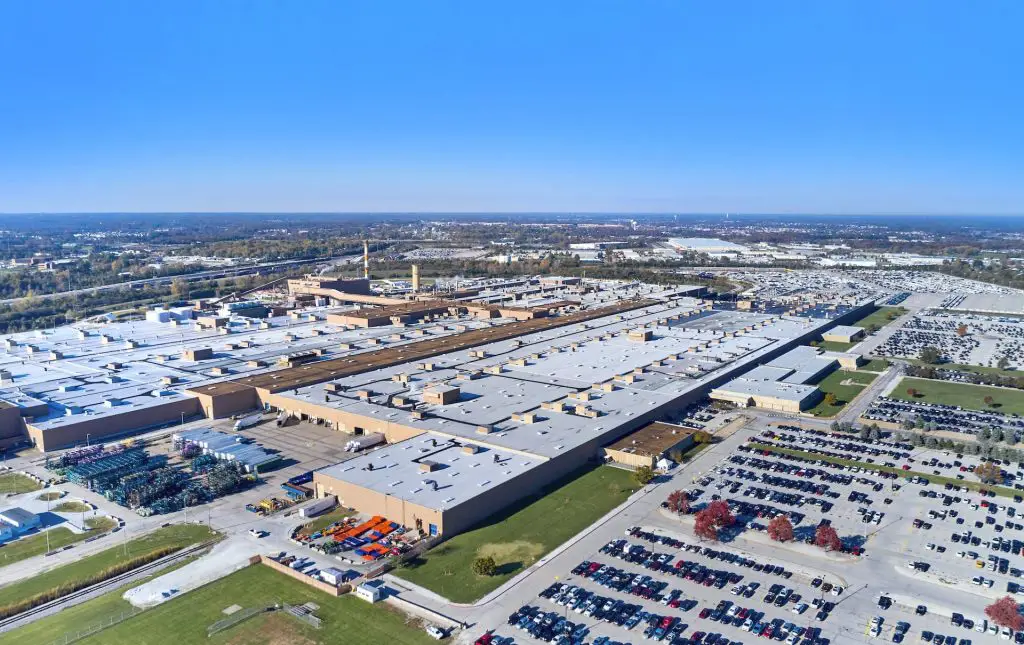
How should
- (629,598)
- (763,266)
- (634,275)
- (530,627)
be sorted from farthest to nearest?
(763,266) → (634,275) → (629,598) → (530,627)

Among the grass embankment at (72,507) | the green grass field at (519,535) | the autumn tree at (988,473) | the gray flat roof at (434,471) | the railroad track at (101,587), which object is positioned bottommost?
the railroad track at (101,587)

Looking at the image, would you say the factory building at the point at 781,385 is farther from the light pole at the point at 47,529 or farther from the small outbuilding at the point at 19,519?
the small outbuilding at the point at 19,519

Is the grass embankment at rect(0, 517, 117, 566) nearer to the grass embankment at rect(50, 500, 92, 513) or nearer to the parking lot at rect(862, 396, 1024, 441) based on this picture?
the grass embankment at rect(50, 500, 92, 513)

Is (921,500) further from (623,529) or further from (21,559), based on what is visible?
(21,559)

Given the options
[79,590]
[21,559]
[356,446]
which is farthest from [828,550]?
[21,559]

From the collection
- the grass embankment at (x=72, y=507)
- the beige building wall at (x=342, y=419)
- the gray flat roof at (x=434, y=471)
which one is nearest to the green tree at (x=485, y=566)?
the gray flat roof at (x=434, y=471)

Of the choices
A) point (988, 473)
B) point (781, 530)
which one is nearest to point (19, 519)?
point (781, 530)
